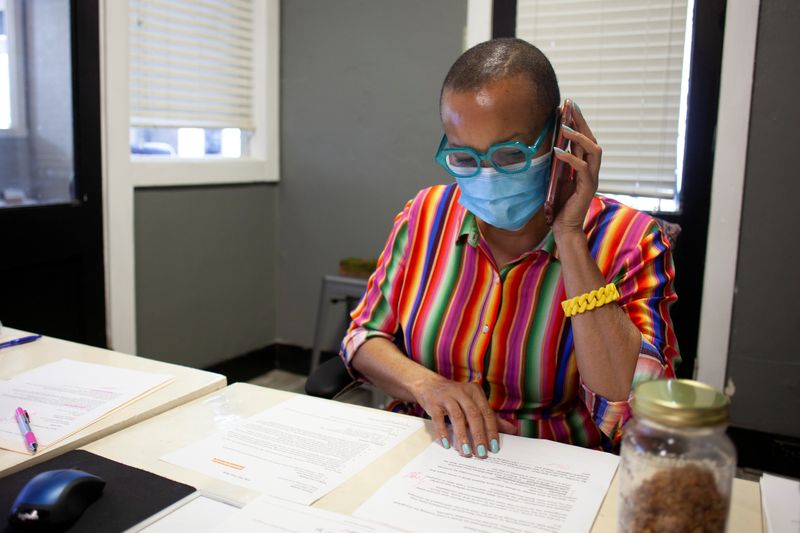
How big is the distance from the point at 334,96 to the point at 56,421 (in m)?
2.38

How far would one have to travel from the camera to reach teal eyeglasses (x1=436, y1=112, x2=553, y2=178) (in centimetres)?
114

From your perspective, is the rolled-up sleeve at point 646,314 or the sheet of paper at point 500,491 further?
the rolled-up sleeve at point 646,314

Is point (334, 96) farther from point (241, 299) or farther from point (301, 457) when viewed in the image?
point (301, 457)

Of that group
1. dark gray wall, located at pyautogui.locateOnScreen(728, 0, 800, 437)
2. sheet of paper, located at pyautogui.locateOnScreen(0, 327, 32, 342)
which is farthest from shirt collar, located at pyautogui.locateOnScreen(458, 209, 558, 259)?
dark gray wall, located at pyautogui.locateOnScreen(728, 0, 800, 437)

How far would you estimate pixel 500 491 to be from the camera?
834 mm

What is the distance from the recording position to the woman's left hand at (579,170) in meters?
1.10

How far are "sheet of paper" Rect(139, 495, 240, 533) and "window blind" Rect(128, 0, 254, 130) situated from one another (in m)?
2.19

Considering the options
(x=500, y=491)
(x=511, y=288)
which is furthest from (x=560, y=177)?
(x=500, y=491)

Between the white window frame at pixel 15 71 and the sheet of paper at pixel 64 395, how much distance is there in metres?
1.36

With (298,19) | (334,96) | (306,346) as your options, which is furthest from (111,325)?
(298,19)

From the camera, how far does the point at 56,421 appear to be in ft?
3.27

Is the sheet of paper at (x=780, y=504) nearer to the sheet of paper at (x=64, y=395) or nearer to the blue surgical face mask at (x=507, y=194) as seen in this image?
the blue surgical face mask at (x=507, y=194)

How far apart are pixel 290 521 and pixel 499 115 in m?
0.73

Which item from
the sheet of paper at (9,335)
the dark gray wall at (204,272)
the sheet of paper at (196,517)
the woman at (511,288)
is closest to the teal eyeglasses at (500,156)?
the woman at (511,288)
